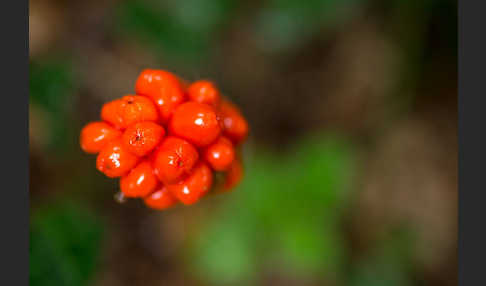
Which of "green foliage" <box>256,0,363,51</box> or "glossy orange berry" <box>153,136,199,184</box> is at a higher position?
"green foliage" <box>256,0,363,51</box>

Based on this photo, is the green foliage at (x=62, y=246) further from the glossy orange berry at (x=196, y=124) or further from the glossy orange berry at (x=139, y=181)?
the glossy orange berry at (x=196, y=124)

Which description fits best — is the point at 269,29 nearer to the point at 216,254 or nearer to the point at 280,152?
the point at 280,152

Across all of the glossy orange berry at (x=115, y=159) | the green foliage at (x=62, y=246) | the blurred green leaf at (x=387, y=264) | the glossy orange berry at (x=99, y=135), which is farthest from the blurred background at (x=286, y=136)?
the glossy orange berry at (x=115, y=159)

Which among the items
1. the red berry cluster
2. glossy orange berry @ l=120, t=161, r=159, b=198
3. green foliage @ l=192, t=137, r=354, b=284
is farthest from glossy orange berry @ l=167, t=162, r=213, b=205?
green foliage @ l=192, t=137, r=354, b=284

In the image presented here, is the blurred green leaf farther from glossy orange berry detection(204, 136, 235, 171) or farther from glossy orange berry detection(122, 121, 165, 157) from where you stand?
glossy orange berry detection(122, 121, 165, 157)

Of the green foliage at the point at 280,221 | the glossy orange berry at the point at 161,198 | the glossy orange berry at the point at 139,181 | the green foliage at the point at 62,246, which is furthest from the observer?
the green foliage at the point at 280,221

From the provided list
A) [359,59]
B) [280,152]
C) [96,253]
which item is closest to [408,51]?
[359,59]

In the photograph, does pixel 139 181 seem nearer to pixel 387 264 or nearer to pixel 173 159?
pixel 173 159
